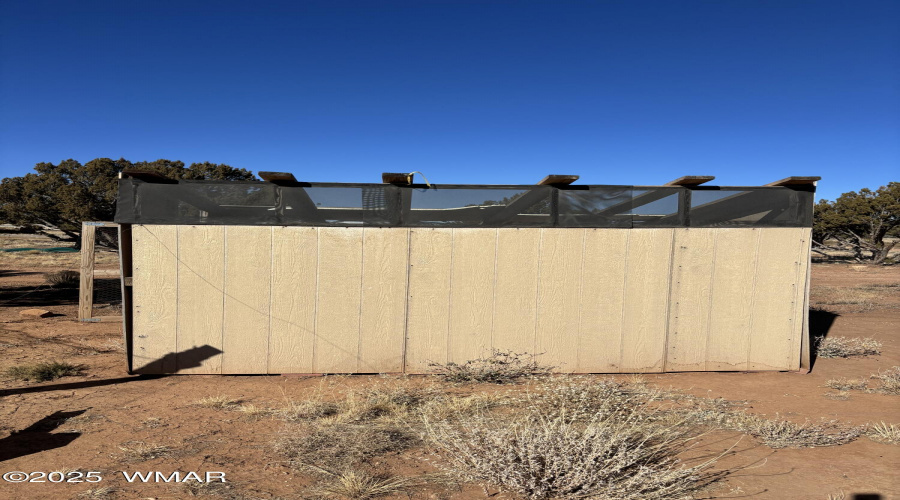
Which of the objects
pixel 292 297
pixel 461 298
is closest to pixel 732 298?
pixel 461 298

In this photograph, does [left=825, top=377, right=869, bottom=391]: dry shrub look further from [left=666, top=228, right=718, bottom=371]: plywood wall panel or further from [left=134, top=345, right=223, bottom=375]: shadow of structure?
[left=134, top=345, right=223, bottom=375]: shadow of structure

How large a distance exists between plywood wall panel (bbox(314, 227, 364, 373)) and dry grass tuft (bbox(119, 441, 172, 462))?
2.33m

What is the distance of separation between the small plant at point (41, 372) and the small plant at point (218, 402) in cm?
211

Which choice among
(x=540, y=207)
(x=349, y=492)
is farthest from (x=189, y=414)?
(x=540, y=207)

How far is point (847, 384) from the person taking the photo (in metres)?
5.42

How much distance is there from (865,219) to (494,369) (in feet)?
91.1

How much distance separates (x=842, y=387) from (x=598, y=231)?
10.4 feet

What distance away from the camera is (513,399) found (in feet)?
14.9

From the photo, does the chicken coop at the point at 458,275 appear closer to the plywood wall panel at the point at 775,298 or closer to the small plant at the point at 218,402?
the plywood wall panel at the point at 775,298

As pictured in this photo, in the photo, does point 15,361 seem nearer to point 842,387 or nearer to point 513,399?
point 513,399

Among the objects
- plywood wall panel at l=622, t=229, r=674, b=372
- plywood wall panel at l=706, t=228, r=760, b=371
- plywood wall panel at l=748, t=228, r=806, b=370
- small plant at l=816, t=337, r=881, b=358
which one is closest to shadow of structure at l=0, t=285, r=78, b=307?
plywood wall panel at l=622, t=229, r=674, b=372

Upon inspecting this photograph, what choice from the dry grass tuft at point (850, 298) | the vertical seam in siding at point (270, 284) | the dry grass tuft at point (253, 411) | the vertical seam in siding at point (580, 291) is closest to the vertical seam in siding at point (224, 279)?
the vertical seam in siding at point (270, 284)

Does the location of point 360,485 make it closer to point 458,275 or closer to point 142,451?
point 142,451

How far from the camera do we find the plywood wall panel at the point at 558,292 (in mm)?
5973
